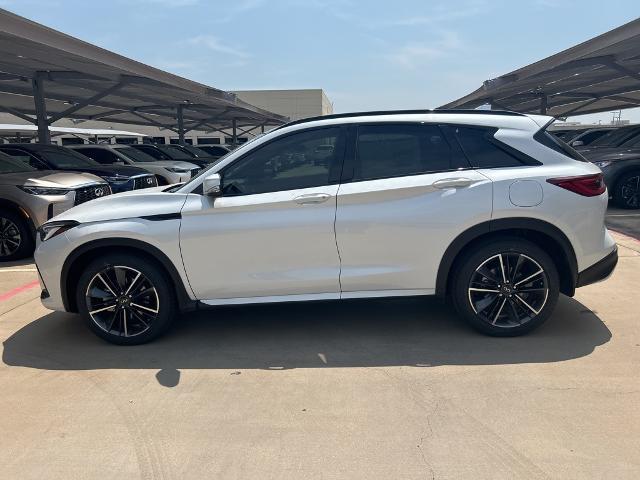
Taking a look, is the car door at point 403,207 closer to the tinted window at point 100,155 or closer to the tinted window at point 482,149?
the tinted window at point 482,149

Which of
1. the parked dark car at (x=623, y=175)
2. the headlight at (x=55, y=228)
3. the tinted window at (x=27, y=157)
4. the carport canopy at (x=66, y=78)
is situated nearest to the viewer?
the headlight at (x=55, y=228)

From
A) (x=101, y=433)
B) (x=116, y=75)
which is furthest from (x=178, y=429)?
(x=116, y=75)

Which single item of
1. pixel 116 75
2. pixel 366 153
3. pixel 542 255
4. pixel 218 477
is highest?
pixel 116 75

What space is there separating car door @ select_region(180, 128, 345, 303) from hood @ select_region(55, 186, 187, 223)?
146mm

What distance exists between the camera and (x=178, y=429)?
2783 mm

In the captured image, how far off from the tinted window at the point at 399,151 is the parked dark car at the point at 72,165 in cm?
654

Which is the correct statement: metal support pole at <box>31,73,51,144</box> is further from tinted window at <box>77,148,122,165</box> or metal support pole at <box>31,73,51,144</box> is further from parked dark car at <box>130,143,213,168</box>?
parked dark car at <box>130,143,213,168</box>

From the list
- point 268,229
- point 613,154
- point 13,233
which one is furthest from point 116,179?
point 613,154

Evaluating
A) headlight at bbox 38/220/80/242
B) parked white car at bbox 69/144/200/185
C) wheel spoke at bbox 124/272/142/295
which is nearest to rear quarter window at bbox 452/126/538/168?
wheel spoke at bbox 124/272/142/295

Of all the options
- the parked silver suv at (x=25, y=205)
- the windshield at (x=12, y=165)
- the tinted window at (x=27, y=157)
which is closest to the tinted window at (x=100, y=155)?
the tinted window at (x=27, y=157)

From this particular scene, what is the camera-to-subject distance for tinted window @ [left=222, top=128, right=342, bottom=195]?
380 centimetres

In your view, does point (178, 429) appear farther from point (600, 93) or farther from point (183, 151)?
point (600, 93)

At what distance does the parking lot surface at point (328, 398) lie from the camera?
2.46 m

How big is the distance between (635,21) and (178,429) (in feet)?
32.3
